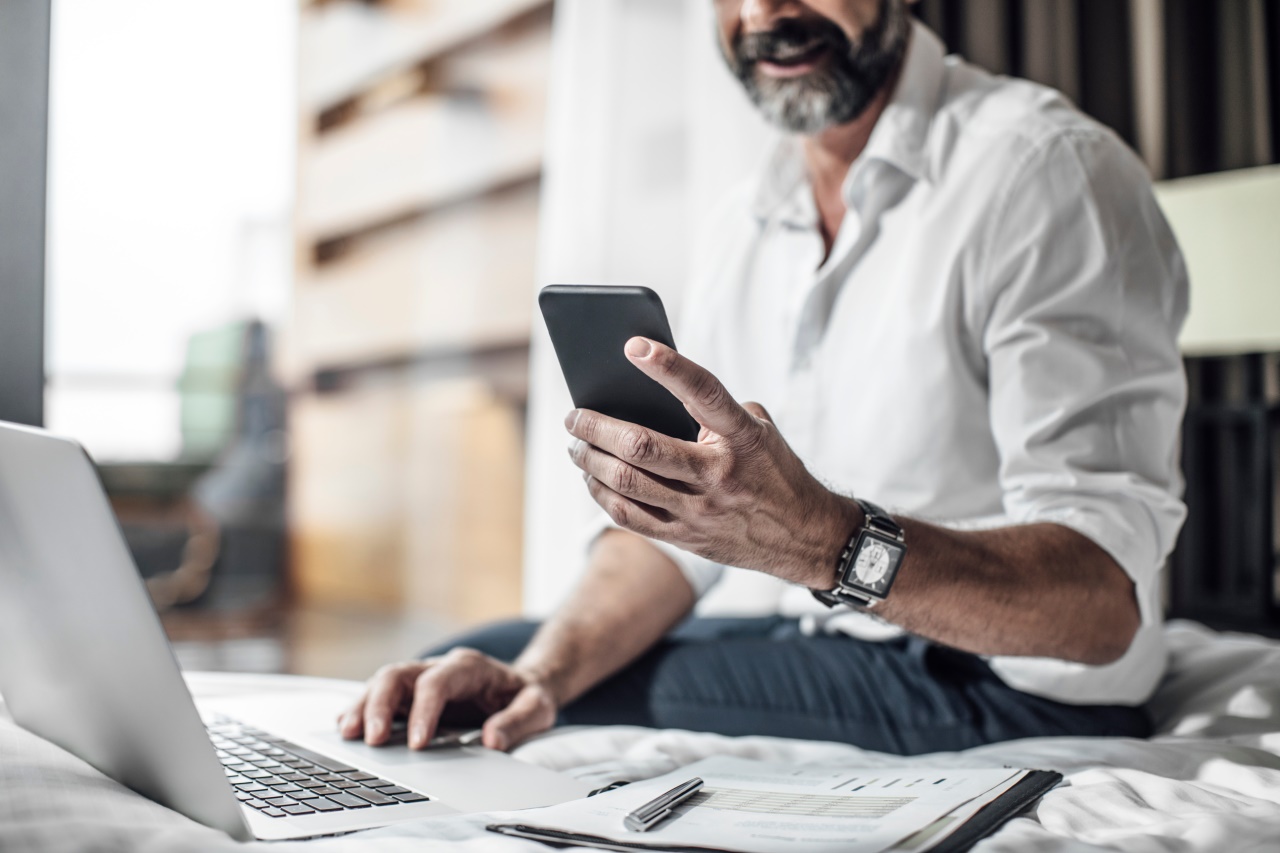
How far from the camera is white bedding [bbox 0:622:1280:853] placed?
48cm

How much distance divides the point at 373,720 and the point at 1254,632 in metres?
1.93

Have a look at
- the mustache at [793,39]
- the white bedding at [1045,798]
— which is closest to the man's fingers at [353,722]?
the white bedding at [1045,798]

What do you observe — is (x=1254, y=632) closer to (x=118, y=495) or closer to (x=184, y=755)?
(x=184, y=755)

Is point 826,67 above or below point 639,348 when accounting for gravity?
above

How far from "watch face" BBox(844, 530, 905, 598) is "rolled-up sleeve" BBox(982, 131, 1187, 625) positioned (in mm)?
220

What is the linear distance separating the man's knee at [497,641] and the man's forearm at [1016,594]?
0.51 m

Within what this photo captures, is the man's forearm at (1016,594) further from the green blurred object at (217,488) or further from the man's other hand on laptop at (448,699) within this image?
the green blurred object at (217,488)

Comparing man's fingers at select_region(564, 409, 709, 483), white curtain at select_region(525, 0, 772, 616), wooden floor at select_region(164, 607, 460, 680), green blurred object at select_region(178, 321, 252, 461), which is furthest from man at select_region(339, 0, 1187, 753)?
green blurred object at select_region(178, 321, 252, 461)

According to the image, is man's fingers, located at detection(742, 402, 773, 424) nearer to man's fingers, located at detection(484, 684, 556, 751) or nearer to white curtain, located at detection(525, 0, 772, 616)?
man's fingers, located at detection(484, 684, 556, 751)

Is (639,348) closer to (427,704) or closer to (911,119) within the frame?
(427,704)

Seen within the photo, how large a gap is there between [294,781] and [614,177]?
203cm

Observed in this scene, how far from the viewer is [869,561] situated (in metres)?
0.75

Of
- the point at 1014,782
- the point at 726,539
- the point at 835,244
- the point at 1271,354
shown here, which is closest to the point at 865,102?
the point at 835,244

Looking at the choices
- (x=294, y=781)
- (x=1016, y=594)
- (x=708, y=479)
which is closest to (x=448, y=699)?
(x=294, y=781)
